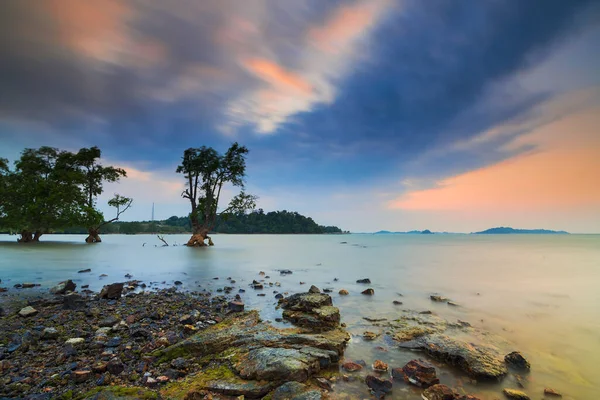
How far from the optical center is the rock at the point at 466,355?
5.40m

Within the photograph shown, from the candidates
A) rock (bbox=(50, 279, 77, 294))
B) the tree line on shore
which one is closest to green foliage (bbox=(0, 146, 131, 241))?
the tree line on shore

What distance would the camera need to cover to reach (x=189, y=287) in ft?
47.0

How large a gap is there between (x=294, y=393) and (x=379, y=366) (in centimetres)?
218

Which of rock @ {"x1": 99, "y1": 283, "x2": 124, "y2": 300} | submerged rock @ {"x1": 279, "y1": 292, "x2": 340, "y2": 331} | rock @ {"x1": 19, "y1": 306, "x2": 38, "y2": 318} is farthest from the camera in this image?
rock @ {"x1": 99, "y1": 283, "x2": 124, "y2": 300}

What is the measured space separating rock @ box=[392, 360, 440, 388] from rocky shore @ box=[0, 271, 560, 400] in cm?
2

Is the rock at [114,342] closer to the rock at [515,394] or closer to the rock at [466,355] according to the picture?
the rock at [466,355]

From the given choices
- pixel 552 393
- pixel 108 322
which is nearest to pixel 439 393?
pixel 552 393

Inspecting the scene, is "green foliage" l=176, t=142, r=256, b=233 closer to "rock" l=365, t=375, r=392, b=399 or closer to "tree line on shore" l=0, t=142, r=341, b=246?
"tree line on shore" l=0, t=142, r=341, b=246

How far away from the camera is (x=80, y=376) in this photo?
4676 millimetres

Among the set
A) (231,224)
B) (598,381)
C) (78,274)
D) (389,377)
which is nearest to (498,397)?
(389,377)

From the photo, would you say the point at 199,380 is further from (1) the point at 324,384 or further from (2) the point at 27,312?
(2) the point at 27,312

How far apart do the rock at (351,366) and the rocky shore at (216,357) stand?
21mm

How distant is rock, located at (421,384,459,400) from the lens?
181 inches

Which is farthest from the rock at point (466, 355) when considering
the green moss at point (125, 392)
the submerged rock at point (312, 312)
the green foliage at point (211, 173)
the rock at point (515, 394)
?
the green foliage at point (211, 173)
